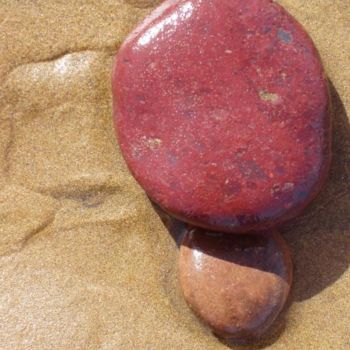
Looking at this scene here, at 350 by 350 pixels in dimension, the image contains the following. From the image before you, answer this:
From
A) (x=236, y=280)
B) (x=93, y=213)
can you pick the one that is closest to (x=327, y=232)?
(x=236, y=280)

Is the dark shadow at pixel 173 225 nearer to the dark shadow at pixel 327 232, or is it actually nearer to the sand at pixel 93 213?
the sand at pixel 93 213

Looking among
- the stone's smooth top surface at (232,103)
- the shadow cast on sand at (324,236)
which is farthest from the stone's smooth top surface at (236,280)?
the stone's smooth top surface at (232,103)

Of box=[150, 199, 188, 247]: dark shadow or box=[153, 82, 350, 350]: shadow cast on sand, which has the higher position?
box=[150, 199, 188, 247]: dark shadow

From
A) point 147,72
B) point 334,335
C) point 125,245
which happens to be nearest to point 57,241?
point 125,245

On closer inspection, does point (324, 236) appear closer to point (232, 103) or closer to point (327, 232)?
point (327, 232)

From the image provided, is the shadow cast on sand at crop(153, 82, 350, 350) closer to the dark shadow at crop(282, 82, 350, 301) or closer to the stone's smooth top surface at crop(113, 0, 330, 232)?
the dark shadow at crop(282, 82, 350, 301)

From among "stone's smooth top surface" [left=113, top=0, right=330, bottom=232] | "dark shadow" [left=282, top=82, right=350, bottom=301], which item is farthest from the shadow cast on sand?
"stone's smooth top surface" [left=113, top=0, right=330, bottom=232]

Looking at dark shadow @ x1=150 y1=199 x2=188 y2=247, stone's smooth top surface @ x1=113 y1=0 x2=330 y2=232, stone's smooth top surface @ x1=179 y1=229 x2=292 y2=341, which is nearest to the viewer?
stone's smooth top surface @ x1=113 y1=0 x2=330 y2=232
